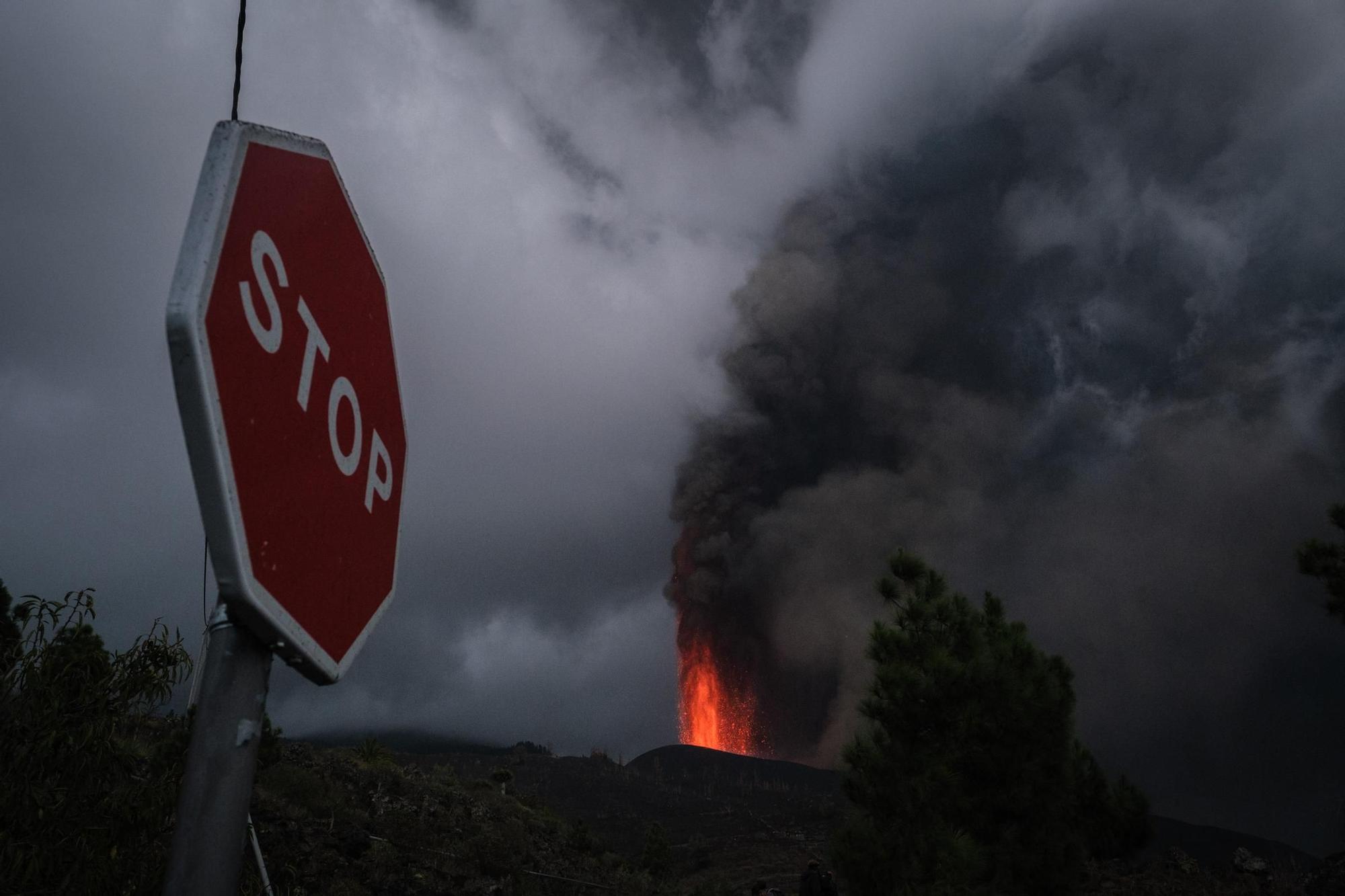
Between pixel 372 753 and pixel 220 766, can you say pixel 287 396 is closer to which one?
pixel 220 766

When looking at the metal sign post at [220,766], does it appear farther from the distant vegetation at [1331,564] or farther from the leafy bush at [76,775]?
the distant vegetation at [1331,564]

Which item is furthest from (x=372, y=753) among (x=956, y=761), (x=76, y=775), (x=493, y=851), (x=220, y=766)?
(x=220, y=766)

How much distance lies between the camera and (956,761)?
1167 centimetres

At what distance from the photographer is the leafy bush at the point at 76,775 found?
3855 millimetres

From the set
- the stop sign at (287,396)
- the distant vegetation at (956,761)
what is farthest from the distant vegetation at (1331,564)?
the stop sign at (287,396)

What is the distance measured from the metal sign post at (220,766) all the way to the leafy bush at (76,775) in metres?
3.63

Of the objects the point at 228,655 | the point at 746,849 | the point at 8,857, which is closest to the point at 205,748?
the point at 228,655

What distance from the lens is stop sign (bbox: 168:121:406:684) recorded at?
106 centimetres

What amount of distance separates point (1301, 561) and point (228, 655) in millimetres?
15131

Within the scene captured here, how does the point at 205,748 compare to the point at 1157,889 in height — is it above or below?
above

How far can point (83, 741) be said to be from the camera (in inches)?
162

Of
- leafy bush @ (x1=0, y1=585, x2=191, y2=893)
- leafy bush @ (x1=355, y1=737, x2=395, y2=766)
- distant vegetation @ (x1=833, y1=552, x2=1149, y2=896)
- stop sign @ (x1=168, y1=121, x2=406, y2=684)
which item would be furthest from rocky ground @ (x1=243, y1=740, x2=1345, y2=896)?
stop sign @ (x1=168, y1=121, x2=406, y2=684)

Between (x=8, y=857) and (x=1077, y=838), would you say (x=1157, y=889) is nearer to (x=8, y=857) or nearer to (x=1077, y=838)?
(x=1077, y=838)

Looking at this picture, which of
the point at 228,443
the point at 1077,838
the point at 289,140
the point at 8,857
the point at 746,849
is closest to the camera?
the point at 228,443
